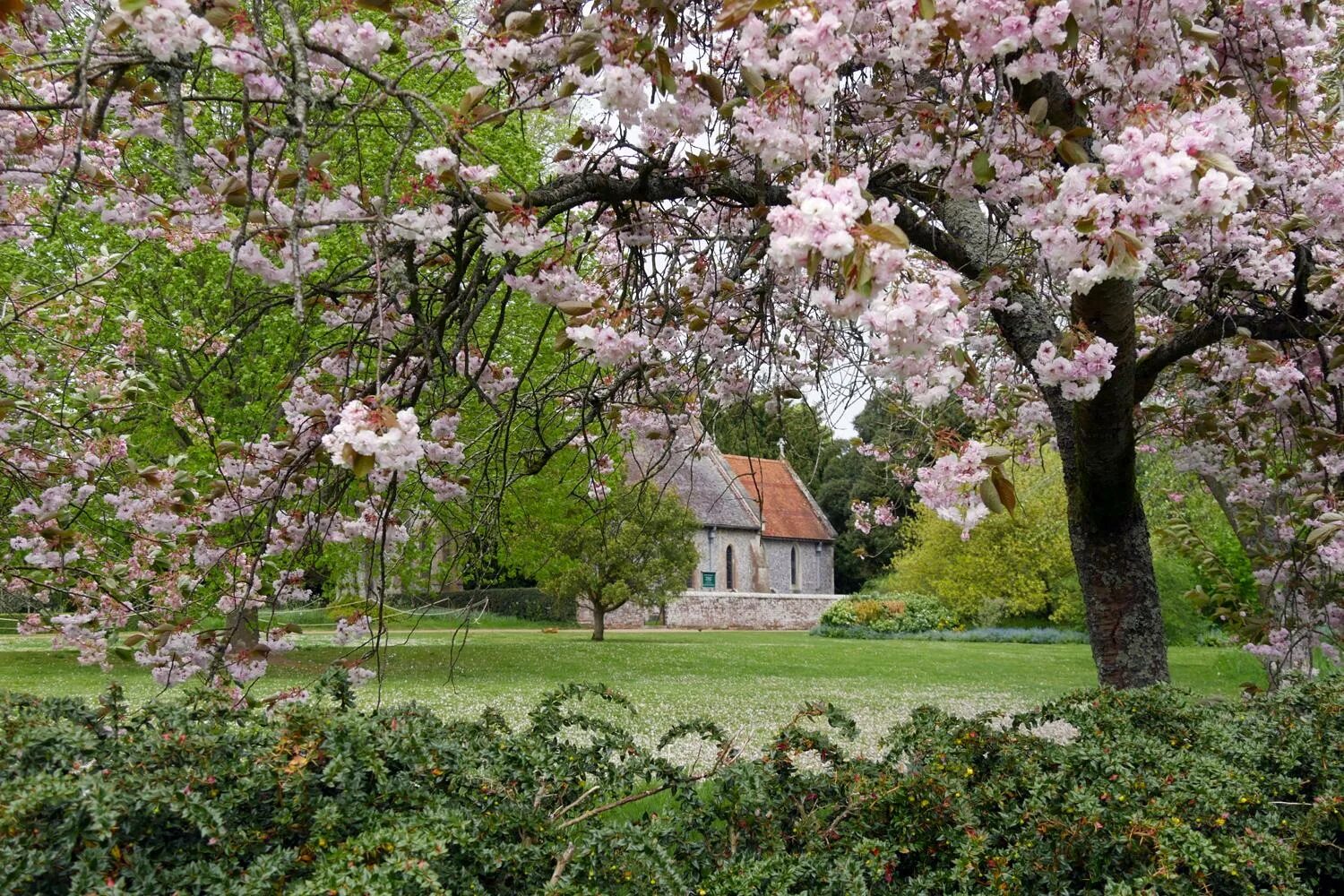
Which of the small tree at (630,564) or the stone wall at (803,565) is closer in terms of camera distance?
the small tree at (630,564)

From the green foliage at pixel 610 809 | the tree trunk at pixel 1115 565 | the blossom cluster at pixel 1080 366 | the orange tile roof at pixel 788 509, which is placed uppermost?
the orange tile roof at pixel 788 509

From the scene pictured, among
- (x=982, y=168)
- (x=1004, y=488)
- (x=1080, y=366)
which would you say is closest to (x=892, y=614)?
(x=1080, y=366)

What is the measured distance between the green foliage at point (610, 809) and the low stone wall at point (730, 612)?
25331mm

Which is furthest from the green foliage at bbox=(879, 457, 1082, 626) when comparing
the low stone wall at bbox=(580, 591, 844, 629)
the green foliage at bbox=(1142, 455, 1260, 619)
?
the green foliage at bbox=(1142, 455, 1260, 619)

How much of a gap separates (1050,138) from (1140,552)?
2273 millimetres

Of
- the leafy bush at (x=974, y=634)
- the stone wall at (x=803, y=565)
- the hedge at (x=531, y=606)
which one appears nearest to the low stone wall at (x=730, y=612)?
the hedge at (x=531, y=606)

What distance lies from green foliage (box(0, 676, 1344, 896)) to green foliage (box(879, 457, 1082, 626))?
59.0 feet

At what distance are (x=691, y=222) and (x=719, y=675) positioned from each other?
454 inches

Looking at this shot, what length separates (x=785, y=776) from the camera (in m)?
2.87

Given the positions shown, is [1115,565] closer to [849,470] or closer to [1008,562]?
[1008,562]

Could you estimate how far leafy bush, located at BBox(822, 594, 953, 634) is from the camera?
25.6 metres

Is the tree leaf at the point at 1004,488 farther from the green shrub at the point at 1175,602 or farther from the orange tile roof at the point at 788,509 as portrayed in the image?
the orange tile roof at the point at 788,509

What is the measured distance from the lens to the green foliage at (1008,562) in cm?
2109

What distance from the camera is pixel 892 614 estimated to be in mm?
26109
